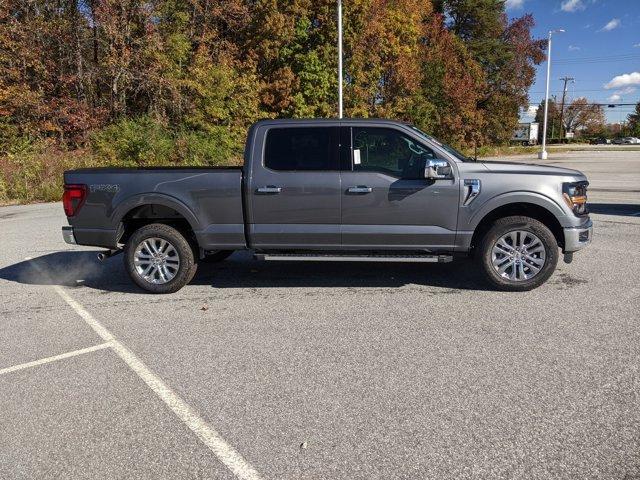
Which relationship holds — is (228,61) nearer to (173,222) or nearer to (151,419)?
(173,222)

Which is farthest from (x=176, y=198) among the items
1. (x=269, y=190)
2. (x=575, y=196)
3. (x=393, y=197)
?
(x=575, y=196)

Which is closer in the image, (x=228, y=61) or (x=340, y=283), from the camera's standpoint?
(x=340, y=283)

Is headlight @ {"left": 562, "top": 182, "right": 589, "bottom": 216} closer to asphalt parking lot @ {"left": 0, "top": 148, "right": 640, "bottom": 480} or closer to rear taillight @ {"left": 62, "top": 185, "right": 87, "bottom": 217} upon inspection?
asphalt parking lot @ {"left": 0, "top": 148, "right": 640, "bottom": 480}

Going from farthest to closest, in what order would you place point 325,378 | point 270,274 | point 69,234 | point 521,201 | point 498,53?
point 498,53 → point 270,274 → point 69,234 → point 521,201 → point 325,378

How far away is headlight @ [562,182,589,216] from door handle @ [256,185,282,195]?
10.2ft

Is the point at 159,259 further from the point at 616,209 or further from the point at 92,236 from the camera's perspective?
the point at 616,209

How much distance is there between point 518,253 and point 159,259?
409 cm

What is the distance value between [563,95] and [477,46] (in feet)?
238

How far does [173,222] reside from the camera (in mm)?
6191

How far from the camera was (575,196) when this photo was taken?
18.5 feet

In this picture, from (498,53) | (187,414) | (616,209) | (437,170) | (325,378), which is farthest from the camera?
(498,53)

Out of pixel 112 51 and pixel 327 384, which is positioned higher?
pixel 112 51

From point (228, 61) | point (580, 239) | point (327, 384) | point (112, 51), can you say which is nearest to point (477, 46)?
point (228, 61)

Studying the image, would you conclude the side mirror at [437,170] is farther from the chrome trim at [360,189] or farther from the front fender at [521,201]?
the chrome trim at [360,189]
